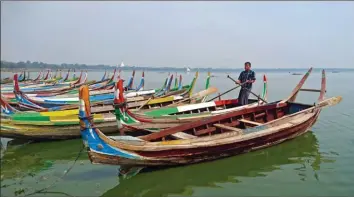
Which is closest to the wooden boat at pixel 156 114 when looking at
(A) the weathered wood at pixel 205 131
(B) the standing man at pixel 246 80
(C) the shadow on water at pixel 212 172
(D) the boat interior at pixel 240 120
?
(B) the standing man at pixel 246 80

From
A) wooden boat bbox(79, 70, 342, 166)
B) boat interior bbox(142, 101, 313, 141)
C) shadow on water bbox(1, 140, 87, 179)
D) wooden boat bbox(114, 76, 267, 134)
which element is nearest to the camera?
wooden boat bbox(79, 70, 342, 166)

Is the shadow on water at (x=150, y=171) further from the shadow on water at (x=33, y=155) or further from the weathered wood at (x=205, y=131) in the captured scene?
the weathered wood at (x=205, y=131)

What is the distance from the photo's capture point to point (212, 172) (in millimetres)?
6262

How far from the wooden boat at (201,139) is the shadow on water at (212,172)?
20 centimetres

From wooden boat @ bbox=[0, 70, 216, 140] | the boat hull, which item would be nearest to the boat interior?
the boat hull

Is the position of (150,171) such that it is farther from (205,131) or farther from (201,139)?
(205,131)

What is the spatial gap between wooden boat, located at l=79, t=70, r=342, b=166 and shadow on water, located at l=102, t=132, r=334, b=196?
198mm

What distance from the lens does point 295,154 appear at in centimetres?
754

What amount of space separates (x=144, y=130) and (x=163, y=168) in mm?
1401

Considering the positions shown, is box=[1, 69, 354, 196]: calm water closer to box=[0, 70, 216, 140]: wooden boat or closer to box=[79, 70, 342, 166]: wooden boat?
box=[79, 70, 342, 166]: wooden boat

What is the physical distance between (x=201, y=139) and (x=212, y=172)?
0.71 meters

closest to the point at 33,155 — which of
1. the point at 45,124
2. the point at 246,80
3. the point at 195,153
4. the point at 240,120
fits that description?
the point at 45,124

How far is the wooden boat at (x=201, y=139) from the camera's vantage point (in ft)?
17.0

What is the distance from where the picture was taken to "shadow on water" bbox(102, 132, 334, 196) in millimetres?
5652
